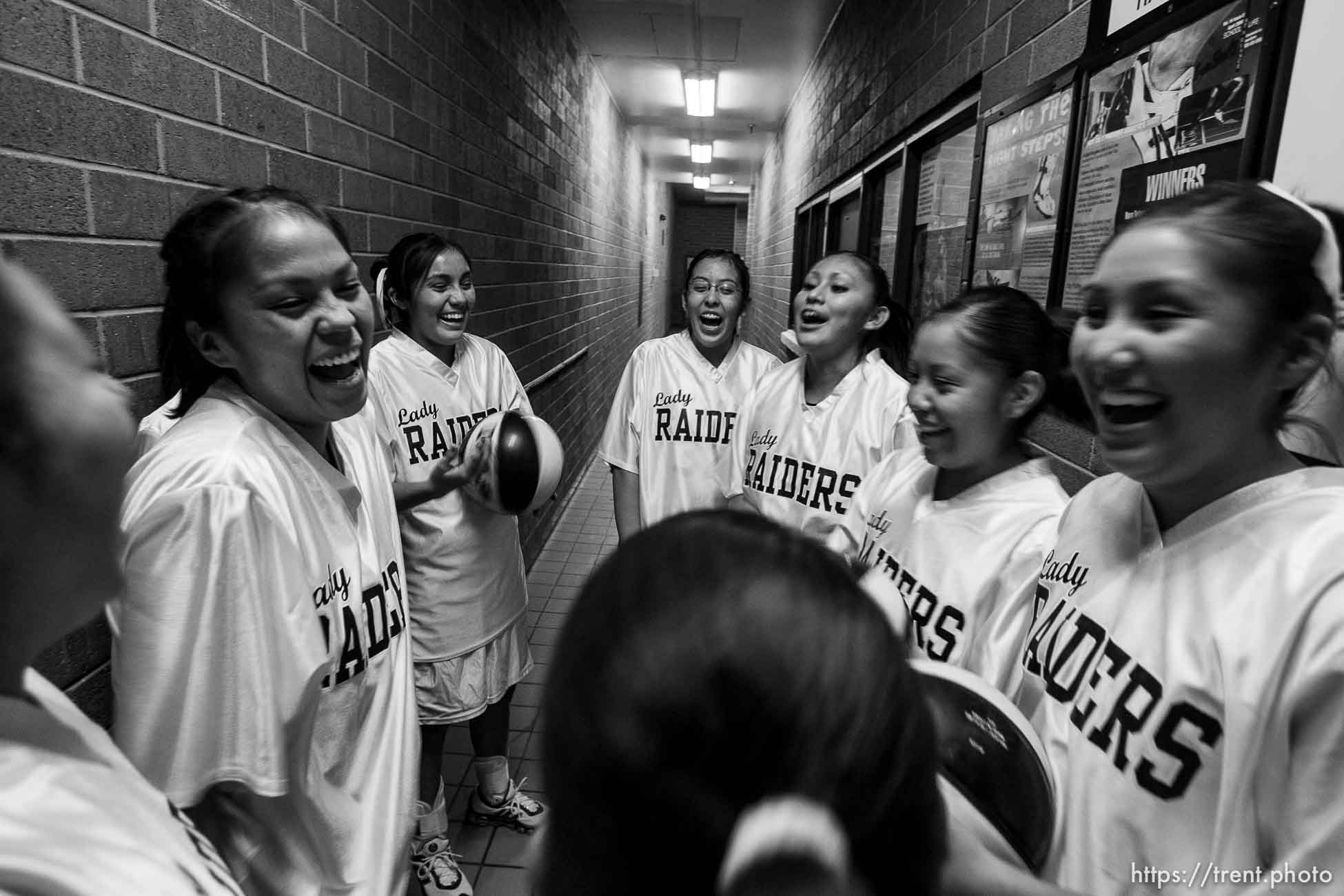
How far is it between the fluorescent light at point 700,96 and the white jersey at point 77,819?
23.4 ft

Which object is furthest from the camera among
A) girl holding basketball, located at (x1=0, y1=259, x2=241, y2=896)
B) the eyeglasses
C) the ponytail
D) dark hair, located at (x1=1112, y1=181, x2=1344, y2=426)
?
the eyeglasses

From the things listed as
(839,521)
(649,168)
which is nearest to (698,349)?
(839,521)

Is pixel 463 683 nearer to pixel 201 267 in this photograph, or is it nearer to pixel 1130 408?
pixel 201 267

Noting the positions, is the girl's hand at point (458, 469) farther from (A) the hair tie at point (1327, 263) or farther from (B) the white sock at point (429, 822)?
(A) the hair tie at point (1327, 263)

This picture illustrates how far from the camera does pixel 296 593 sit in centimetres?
121

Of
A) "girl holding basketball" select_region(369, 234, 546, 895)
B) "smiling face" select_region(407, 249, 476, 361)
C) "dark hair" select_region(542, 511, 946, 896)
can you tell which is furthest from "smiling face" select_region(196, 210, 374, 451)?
"dark hair" select_region(542, 511, 946, 896)

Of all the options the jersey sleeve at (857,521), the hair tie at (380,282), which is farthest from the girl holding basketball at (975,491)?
the hair tie at (380,282)

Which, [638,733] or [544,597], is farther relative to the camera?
[544,597]

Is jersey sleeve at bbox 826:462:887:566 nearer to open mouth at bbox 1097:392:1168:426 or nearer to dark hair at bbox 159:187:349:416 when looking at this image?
open mouth at bbox 1097:392:1168:426

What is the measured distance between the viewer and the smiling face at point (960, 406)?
1.54 metres

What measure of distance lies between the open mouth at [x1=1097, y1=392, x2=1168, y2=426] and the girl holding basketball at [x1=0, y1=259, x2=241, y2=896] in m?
1.06

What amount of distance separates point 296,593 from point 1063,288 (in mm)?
1914

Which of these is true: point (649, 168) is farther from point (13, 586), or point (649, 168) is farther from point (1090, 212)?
point (13, 586)

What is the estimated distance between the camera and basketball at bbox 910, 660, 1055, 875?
885 millimetres
